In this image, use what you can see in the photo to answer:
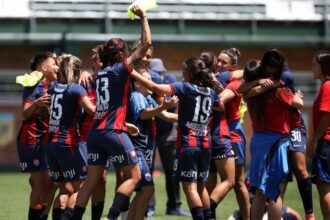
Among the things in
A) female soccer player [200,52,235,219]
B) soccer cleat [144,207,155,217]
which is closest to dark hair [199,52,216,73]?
female soccer player [200,52,235,219]

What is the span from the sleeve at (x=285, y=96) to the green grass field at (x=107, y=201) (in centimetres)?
304

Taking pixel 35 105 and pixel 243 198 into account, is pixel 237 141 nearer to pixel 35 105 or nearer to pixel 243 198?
pixel 243 198

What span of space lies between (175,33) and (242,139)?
15460 millimetres

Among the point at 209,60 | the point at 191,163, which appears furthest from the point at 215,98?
the point at 191,163

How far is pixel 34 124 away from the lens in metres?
11.3

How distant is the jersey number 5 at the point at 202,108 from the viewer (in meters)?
10.4

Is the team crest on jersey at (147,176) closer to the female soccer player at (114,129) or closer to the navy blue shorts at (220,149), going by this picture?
the female soccer player at (114,129)

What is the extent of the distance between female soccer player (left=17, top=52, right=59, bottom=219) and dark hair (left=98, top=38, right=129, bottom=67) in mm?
1208

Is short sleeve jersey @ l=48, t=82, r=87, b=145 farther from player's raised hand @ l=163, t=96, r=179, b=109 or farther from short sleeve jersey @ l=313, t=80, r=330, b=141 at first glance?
short sleeve jersey @ l=313, t=80, r=330, b=141

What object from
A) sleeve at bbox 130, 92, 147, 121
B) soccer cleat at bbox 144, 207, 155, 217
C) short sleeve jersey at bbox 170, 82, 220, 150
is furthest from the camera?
soccer cleat at bbox 144, 207, 155, 217

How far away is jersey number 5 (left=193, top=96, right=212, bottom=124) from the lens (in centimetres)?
1041

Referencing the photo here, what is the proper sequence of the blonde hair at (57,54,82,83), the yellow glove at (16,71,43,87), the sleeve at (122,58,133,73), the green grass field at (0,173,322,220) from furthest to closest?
1. the green grass field at (0,173,322,220)
2. the yellow glove at (16,71,43,87)
3. the blonde hair at (57,54,82,83)
4. the sleeve at (122,58,133,73)

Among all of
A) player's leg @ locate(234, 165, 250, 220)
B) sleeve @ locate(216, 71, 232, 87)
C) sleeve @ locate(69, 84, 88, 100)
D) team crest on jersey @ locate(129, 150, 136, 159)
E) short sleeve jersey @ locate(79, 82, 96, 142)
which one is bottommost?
player's leg @ locate(234, 165, 250, 220)

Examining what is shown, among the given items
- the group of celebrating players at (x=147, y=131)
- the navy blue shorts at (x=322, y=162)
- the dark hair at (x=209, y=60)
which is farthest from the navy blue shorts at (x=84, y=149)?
the navy blue shorts at (x=322, y=162)
